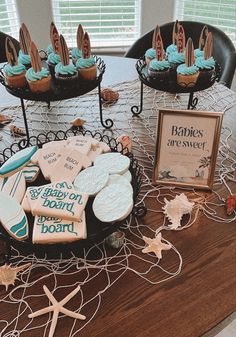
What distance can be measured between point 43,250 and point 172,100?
982mm

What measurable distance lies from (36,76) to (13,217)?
491 mm

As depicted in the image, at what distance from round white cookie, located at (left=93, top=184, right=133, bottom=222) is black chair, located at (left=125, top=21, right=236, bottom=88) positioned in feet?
3.58

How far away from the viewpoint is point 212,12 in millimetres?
2561

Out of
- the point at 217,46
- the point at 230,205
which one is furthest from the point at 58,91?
the point at 217,46

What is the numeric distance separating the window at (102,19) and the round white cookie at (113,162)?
1.99 m

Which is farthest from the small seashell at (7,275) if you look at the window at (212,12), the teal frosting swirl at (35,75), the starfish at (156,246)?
the window at (212,12)

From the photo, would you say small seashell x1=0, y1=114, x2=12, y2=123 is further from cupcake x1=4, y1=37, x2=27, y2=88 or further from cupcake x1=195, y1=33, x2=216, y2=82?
cupcake x1=195, y1=33, x2=216, y2=82

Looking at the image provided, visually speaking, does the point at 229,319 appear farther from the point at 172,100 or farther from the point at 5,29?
the point at 5,29

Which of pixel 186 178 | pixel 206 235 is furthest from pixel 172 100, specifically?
pixel 206 235

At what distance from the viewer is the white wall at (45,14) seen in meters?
2.53

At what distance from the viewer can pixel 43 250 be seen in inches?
29.8

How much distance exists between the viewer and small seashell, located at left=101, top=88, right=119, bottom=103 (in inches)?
60.1

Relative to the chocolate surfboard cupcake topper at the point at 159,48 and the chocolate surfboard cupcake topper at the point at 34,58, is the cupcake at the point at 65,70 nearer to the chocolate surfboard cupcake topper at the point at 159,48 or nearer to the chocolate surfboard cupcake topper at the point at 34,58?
the chocolate surfboard cupcake topper at the point at 34,58

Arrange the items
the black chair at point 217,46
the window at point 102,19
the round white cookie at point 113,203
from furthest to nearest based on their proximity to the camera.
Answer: the window at point 102,19 → the black chair at point 217,46 → the round white cookie at point 113,203
